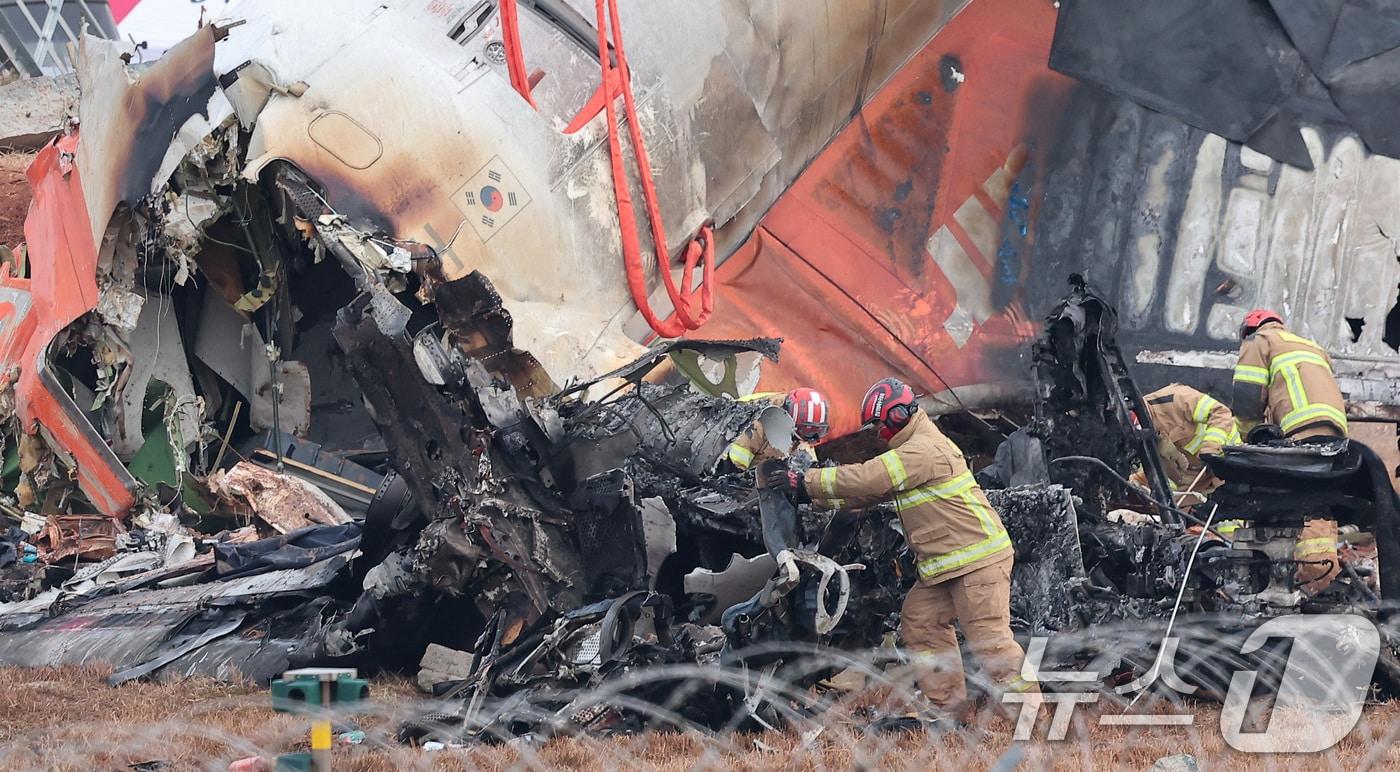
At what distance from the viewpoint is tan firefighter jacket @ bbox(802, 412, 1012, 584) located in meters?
5.44

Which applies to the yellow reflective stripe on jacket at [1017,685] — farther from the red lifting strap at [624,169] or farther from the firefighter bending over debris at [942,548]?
the red lifting strap at [624,169]

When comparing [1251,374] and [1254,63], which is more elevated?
[1254,63]

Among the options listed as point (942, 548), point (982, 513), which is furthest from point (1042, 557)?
point (942, 548)

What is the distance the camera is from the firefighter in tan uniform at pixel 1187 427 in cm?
771

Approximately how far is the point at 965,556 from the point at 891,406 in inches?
25.6

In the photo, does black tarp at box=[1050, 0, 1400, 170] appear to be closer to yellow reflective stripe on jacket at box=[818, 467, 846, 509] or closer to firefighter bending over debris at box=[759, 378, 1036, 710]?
firefighter bending over debris at box=[759, 378, 1036, 710]

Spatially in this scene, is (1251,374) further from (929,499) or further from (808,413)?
(929,499)

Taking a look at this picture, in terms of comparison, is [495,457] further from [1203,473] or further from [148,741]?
[1203,473]

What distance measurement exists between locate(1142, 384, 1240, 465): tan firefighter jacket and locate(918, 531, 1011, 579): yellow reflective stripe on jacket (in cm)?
258

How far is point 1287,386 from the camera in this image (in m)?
6.89

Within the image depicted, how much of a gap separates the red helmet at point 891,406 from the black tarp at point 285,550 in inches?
152

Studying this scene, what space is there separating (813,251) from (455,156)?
3322mm

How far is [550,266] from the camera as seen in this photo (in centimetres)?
863

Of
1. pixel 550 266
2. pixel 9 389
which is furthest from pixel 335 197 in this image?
pixel 9 389
